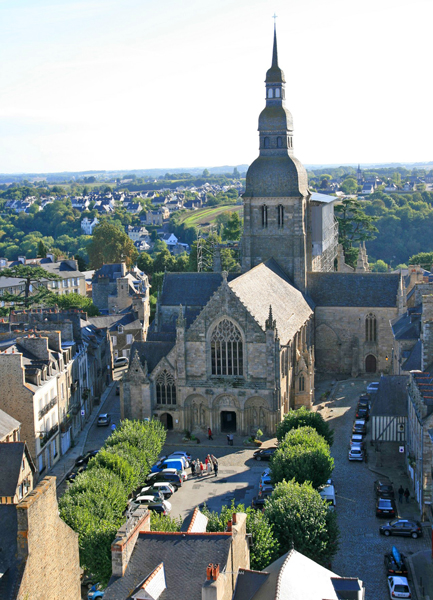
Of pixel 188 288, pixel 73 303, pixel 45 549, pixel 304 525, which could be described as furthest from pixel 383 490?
pixel 73 303

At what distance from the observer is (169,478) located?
51.0m

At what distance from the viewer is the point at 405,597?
36156 millimetres

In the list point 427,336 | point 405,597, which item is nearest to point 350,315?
point 427,336

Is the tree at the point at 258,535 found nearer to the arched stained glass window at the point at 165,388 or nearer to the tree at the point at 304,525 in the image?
the tree at the point at 304,525

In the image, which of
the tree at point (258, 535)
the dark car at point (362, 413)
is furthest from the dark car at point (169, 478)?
the dark car at point (362, 413)

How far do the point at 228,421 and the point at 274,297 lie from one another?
11.9 meters

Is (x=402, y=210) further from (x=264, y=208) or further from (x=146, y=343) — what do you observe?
(x=146, y=343)

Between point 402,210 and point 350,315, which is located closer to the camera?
point 350,315

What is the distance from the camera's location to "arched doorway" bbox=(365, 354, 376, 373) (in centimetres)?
7681

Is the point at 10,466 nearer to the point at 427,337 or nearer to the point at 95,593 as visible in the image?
the point at 95,593

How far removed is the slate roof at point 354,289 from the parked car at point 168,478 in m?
Result: 30.9

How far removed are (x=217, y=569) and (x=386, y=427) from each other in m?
32.7

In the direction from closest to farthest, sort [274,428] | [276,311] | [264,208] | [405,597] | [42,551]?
[42,551]
[405,597]
[274,428]
[276,311]
[264,208]

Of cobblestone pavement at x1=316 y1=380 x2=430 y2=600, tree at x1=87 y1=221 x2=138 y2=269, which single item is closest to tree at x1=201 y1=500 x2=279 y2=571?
cobblestone pavement at x1=316 y1=380 x2=430 y2=600
